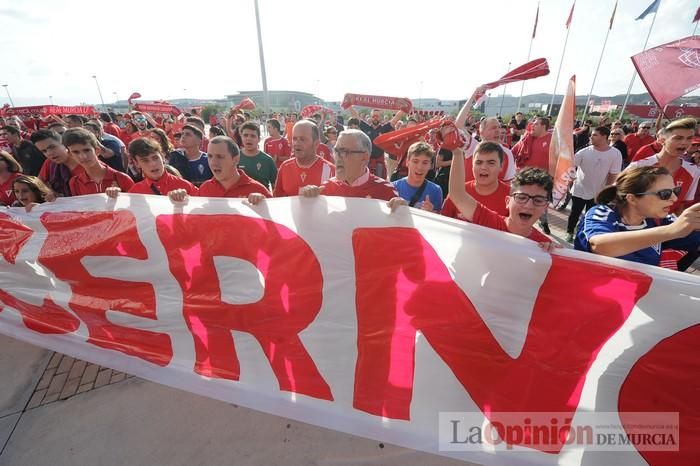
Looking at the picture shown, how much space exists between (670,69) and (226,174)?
174 inches

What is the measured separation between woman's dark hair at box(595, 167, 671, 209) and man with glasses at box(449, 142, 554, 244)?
1.20 ft

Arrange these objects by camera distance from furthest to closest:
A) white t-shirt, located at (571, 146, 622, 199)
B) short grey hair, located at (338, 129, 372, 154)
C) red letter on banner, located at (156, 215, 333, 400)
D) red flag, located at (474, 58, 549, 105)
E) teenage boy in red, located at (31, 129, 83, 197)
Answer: white t-shirt, located at (571, 146, 622, 199)
teenage boy in red, located at (31, 129, 83, 197)
short grey hair, located at (338, 129, 372, 154)
red letter on banner, located at (156, 215, 333, 400)
red flag, located at (474, 58, 549, 105)

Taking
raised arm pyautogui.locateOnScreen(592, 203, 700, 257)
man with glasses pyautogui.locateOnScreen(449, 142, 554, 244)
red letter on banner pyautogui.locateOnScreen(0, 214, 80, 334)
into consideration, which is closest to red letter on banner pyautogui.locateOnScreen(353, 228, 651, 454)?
raised arm pyautogui.locateOnScreen(592, 203, 700, 257)

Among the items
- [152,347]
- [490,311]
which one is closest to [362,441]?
[490,311]

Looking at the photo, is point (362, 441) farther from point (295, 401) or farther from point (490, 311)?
point (490, 311)

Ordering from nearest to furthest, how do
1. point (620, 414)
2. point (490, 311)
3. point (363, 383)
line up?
Result: point (620, 414)
point (490, 311)
point (363, 383)

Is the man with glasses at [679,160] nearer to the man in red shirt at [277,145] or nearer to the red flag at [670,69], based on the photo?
the red flag at [670,69]

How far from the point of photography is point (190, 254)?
2393mm

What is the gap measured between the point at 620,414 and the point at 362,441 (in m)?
1.52

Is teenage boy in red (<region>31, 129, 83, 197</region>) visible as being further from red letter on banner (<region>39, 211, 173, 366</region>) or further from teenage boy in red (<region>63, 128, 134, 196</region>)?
red letter on banner (<region>39, 211, 173, 366</region>)

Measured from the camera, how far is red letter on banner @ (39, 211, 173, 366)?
2.50m

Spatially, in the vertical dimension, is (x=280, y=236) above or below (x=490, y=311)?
above

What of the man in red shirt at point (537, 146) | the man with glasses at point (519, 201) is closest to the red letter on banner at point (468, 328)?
the man with glasses at point (519, 201)

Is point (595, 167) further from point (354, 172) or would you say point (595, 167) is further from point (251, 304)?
point (251, 304)
